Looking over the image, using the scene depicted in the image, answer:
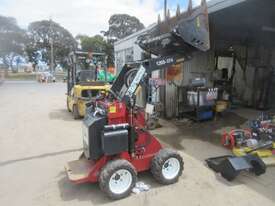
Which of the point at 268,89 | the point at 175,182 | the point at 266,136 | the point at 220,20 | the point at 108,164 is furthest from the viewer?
the point at 268,89

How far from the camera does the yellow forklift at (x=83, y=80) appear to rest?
7898 millimetres

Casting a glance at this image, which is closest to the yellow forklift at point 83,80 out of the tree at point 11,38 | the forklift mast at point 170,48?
the forklift mast at point 170,48

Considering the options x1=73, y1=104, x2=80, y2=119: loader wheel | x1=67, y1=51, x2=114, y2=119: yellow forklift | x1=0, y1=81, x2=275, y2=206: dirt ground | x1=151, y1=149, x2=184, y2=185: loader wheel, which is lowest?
x1=0, y1=81, x2=275, y2=206: dirt ground

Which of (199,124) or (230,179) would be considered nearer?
(230,179)

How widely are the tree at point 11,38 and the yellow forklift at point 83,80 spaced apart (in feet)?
136

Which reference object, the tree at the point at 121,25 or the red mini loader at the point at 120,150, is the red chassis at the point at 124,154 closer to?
the red mini loader at the point at 120,150

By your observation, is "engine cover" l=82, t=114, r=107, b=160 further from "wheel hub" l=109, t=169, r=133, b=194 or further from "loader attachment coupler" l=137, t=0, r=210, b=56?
"loader attachment coupler" l=137, t=0, r=210, b=56

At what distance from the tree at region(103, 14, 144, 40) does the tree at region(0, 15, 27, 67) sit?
1580 cm

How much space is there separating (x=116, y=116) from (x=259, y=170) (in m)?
2.35

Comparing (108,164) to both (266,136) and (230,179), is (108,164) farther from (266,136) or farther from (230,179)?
(266,136)

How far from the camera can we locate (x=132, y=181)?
11.0 feet

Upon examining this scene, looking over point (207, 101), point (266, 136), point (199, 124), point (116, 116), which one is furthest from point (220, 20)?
point (116, 116)

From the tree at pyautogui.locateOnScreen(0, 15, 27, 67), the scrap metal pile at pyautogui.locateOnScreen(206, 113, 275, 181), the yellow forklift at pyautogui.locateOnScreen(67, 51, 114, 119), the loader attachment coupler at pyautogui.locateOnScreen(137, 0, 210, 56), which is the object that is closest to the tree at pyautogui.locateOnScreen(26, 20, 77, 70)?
the tree at pyautogui.locateOnScreen(0, 15, 27, 67)

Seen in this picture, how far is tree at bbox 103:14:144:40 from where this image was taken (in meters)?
46.3
